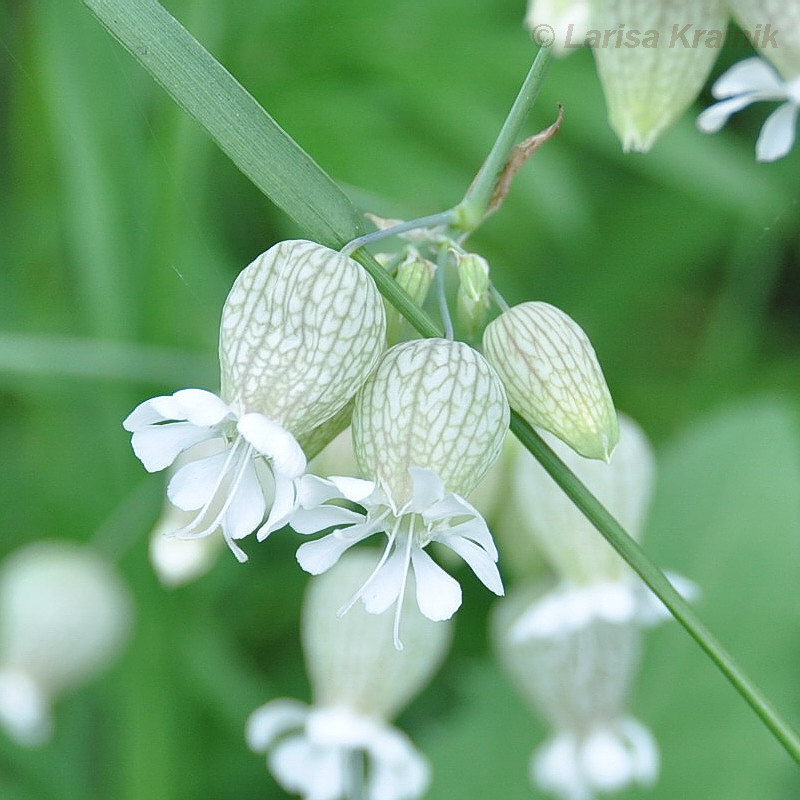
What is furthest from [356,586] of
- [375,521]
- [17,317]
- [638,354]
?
[638,354]

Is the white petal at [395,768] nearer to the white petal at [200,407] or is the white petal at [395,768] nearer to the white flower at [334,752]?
the white flower at [334,752]

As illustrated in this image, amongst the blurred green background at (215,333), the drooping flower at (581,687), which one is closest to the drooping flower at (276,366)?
the drooping flower at (581,687)

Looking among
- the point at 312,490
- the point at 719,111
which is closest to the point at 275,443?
the point at 312,490

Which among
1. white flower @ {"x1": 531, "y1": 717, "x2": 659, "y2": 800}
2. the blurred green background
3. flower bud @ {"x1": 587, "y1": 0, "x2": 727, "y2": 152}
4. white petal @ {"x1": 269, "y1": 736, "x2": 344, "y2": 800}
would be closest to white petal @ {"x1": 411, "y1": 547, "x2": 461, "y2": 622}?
flower bud @ {"x1": 587, "y1": 0, "x2": 727, "y2": 152}

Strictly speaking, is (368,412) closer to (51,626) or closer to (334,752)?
(334,752)

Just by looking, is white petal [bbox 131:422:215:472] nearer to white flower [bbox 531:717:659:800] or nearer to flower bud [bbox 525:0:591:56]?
flower bud [bbox 525:0:591:56]

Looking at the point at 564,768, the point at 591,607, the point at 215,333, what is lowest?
the point at 564,768
